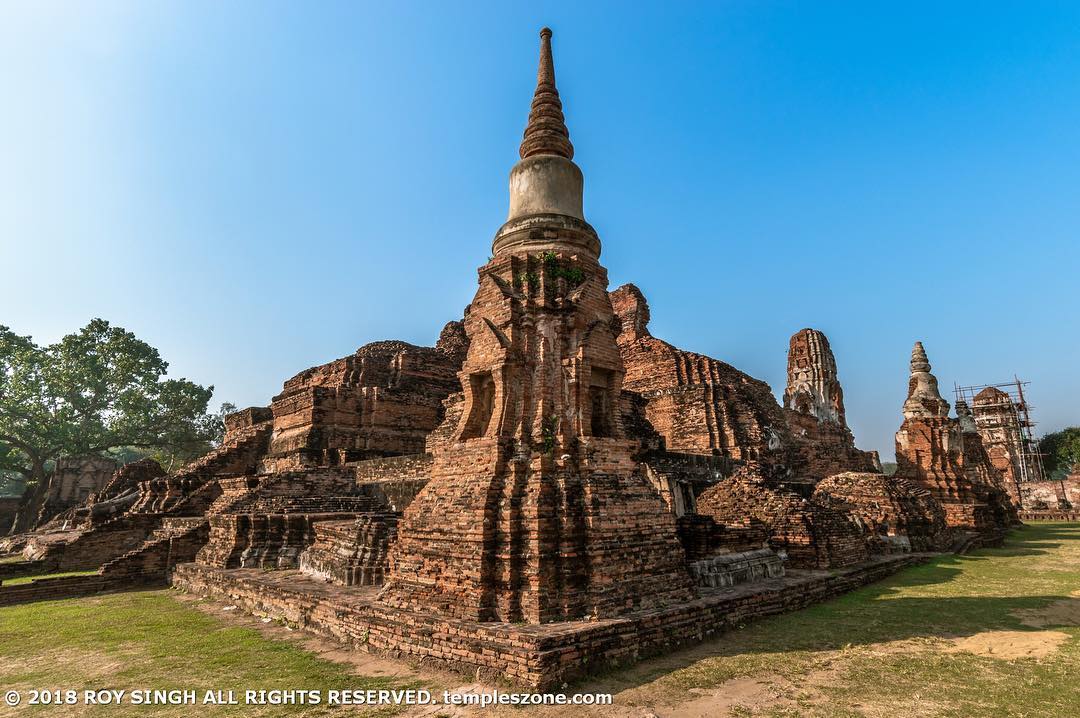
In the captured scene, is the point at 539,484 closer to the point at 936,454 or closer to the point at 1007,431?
the point at 936,454

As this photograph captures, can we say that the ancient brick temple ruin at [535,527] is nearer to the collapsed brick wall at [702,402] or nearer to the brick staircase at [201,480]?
the brick staircase at [201,480]

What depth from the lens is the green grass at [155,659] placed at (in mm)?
5375

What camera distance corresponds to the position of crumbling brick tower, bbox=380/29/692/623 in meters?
6.32

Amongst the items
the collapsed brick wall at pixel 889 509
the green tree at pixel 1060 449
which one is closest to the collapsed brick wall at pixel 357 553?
the collapsed brick wall at pixel 889 509

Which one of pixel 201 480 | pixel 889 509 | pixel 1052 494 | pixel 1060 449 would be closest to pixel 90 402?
pixel 201 480

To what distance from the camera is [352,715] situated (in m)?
4.71

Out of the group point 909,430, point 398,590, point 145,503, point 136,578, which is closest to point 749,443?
point 909,430

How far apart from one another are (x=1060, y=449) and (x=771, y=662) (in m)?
69.7

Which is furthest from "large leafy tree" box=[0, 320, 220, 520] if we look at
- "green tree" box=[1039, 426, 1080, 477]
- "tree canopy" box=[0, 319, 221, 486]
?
"green tree" box=[1039, 426, 1080, 477]

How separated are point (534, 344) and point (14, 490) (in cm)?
8098

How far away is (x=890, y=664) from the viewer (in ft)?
18.8

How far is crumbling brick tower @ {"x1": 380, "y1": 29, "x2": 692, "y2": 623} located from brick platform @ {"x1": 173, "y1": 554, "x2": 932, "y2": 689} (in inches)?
13.8

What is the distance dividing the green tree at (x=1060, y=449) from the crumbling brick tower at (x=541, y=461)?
65.3 m

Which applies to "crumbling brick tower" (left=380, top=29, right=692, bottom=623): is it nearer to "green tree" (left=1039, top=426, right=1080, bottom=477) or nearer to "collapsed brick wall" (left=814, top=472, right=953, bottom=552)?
"collapsed brick wall" (left=814, top=472, right=953, bottom=552)
